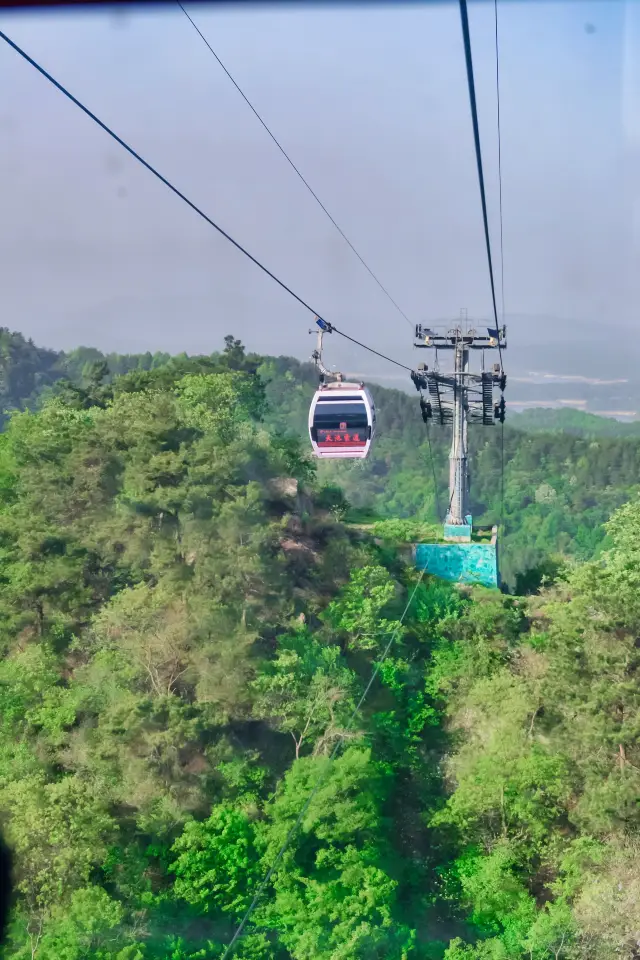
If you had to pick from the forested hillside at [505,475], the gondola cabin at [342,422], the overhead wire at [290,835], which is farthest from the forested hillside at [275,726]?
the forested hillside at [505,475]

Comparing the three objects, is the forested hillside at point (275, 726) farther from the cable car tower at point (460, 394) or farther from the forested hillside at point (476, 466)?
the forested hillside at point (476, 466)

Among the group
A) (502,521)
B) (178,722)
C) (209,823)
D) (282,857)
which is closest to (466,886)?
(282,857)

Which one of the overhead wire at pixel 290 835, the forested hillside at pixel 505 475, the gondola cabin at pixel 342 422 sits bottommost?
the overhead wire at pixel 290 835

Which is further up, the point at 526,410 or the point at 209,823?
the point at 526,410

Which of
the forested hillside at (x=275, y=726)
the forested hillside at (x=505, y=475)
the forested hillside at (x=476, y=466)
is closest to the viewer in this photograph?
the forested hillside at (x=275, y=726)

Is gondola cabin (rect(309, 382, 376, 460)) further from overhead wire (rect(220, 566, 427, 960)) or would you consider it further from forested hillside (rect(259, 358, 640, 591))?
forested hillside (rect(259, 358, 640, 591))

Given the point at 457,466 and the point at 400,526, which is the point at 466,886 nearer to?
the point at 400,526
